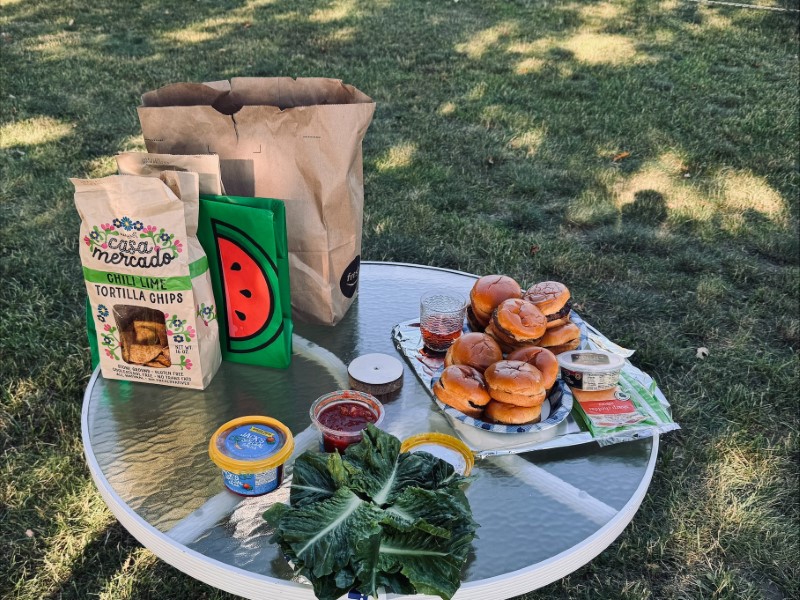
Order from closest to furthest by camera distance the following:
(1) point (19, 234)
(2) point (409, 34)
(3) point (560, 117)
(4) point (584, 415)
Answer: (4) point (584, 415) → (1) point (19, 234) → (3) point (560, 117) → (2) point (409, 34)

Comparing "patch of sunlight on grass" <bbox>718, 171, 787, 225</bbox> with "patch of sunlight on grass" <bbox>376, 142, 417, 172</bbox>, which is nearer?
"patch of sunlight on grass" <bbox>718, 171, 787, 225</bbox>

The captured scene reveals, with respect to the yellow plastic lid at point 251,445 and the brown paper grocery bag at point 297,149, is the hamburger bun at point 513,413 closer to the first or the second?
the yellow plastic lid at point 251,445

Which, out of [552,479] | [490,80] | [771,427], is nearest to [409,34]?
[490,80]

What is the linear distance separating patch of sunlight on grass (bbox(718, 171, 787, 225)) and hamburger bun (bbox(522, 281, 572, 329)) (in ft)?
10.2

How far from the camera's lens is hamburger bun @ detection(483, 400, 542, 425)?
1.38 meters

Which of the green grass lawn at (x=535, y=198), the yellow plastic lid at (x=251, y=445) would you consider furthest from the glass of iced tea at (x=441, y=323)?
the green grass lawn at (x=535, y=198)

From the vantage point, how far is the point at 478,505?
1278mm

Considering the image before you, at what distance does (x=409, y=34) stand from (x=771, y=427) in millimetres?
5472

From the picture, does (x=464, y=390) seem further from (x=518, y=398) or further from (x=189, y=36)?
(x=189, y=36)

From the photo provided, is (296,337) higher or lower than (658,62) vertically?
higher

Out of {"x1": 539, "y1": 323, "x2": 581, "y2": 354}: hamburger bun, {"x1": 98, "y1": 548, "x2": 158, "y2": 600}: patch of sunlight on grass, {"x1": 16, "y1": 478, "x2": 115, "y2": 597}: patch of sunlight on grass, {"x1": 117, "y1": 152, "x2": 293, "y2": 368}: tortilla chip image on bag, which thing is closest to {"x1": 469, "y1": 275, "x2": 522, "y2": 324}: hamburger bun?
{"x1": 539, "y1": 323, "x2": 581, "y2": 354}: hamburger bun

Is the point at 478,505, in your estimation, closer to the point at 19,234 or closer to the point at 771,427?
the point at 771,427

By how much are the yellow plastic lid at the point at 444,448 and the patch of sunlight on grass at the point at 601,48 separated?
5723 mm

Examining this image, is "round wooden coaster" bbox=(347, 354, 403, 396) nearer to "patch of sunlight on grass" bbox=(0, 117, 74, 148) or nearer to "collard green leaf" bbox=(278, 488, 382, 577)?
"collard green leaf" bbox=(278, 488, 382, 577)
